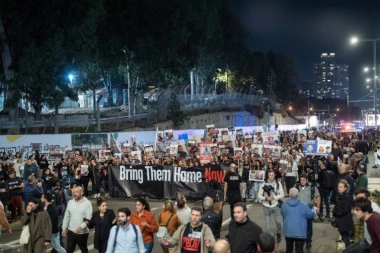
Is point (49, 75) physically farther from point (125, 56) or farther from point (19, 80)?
point (125, 56)

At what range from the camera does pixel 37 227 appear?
9.50 m

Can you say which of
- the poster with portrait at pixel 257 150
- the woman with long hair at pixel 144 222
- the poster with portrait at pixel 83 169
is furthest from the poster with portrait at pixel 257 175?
the woman with long hair at pixel 144 222

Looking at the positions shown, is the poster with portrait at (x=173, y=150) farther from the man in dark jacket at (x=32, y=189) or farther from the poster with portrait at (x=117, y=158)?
the man in dark jacket at (x=32, y=189)

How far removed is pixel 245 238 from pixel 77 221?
Result: 409 cm

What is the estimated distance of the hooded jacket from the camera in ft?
32.7

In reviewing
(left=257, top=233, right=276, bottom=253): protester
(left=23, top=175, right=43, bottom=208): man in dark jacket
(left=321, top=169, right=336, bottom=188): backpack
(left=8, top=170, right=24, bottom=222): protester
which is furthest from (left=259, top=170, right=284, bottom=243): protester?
(left=8, top=170, right=24, bottom=222): protester

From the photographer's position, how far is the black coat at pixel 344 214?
1085 cm

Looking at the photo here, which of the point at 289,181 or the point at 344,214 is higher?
the point at 289,181

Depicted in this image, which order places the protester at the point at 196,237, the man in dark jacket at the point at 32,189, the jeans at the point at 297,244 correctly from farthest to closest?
1. the man in dark jacket at the point at 32,189
2. the jeans at the point at 297,244
3. the protester at the point at 196,237

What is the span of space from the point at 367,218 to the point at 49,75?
35.5 meters

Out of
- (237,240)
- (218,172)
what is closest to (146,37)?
(218,172)

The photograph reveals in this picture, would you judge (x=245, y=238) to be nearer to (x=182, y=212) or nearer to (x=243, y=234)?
(x=243, y=234)

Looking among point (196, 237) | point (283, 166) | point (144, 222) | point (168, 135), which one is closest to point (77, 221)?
point (144, 222)

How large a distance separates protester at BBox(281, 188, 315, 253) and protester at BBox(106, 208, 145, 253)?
318 cm
